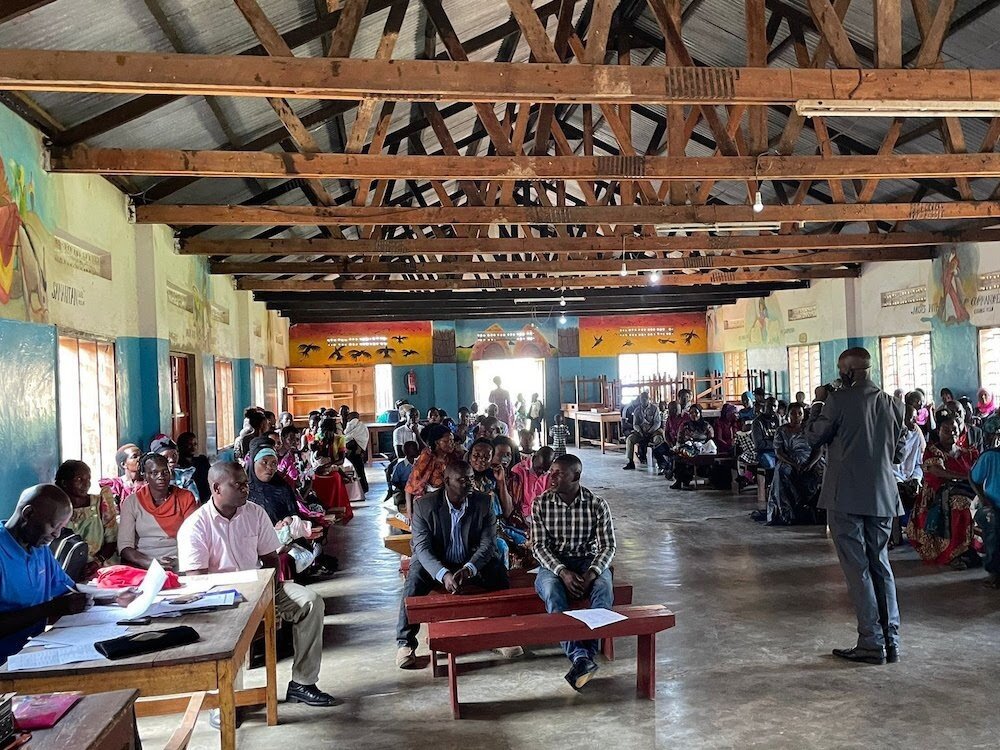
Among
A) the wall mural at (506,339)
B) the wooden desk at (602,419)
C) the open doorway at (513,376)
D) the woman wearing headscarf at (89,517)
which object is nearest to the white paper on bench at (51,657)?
the woman wearing headscarf at (89,517)

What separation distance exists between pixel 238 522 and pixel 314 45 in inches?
171

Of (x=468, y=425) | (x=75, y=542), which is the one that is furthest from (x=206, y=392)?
(x=75, y=542)

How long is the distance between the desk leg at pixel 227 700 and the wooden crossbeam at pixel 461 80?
295cm

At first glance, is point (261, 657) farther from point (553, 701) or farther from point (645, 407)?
point (645, 407)

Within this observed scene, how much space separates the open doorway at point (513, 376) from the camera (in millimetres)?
22281

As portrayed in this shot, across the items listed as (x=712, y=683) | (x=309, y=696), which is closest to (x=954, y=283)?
(x=712, y=683)

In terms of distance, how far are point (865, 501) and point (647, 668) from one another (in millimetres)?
1555

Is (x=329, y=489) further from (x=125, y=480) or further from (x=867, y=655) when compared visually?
(x=867, y=655)

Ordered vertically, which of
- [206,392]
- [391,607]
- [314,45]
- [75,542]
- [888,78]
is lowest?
[391,607]

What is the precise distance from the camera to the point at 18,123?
5.18 metres

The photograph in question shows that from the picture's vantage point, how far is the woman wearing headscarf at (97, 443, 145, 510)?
6.14 m

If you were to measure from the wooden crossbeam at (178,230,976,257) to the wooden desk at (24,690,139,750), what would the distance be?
7.43 meters

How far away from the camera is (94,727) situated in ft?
7.25

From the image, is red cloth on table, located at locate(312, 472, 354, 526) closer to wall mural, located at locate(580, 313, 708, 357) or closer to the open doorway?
the open doorway
